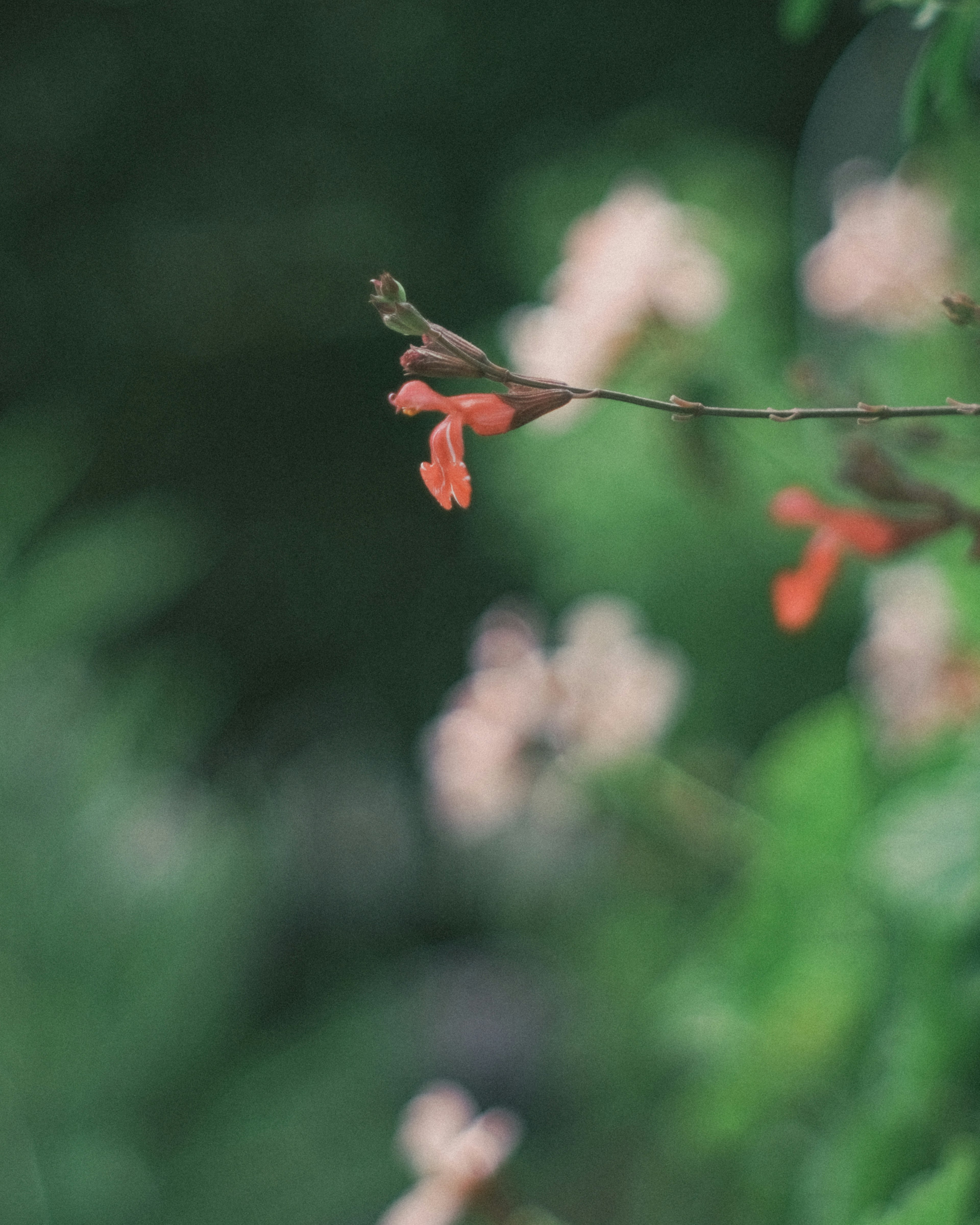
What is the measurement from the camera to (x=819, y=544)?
340 mm

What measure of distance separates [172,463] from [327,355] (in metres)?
0.35

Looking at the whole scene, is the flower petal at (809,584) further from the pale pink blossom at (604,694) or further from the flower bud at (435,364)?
the pale pink blossom at (604,694)

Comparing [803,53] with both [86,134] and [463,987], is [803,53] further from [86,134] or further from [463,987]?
[463,987]

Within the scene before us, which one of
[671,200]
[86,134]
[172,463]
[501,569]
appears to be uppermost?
[86,134]

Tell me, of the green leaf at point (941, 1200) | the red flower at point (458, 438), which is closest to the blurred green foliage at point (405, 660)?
the green leaf at point (941, 1200)

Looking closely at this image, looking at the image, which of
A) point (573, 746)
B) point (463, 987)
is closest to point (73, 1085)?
point (573, 746)

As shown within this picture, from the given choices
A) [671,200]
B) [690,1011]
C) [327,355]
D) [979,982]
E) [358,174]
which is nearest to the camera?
[979,982]

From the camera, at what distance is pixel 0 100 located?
6.39 ft

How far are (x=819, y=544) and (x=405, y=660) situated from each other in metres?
1.84

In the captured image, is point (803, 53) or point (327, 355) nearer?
point (803, 53)

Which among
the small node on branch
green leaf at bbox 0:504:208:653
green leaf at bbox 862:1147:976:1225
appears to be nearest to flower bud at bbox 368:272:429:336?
the small node on branch

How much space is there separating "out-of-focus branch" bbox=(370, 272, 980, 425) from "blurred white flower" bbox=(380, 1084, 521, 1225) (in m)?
0.29

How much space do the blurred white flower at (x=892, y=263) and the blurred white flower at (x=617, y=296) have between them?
0.23 feet

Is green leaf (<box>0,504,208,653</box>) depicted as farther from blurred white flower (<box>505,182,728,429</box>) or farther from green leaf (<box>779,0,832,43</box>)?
green leaf (<box>779,0,832,43</box>)
